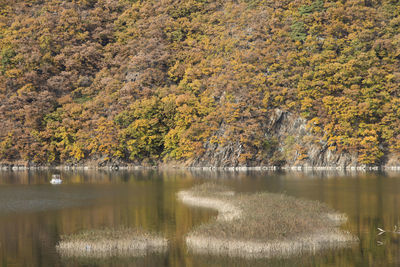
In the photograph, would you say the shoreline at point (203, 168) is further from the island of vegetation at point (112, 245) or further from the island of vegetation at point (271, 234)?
the island of vegetation at point (112, 245)

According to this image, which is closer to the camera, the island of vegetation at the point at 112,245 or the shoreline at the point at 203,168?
the island of vegetation at the point at 112,245

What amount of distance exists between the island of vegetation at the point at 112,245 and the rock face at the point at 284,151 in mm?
71428

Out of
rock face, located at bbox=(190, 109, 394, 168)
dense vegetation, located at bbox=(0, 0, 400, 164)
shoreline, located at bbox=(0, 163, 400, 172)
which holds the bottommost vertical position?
shoreline, located at bbox=(0, 163, 400, 172)

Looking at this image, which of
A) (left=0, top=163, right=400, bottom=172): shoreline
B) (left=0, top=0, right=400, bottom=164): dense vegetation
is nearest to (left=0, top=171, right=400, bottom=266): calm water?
(left=0, top=163, right=400, bottom=172): shoreline

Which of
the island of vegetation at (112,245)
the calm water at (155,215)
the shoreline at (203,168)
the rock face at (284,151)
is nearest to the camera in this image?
the calm water at (155,215)

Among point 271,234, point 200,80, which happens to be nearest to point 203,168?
point 200,80

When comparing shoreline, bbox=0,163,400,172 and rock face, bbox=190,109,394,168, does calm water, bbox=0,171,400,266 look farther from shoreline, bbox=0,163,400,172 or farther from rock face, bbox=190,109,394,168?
rock face, bbox=190,109,394,168

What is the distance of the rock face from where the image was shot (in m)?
96.2

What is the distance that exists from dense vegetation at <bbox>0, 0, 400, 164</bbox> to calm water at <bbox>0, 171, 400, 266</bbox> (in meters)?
32.5

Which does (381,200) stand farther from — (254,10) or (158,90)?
(254,10)

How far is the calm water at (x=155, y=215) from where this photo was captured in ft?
87.0

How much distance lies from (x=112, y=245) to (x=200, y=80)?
92.9 metres

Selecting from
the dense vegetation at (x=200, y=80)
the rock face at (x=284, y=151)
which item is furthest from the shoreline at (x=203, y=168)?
the dense vegetation at (x=200, y=80)

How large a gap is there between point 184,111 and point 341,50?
126 feet
